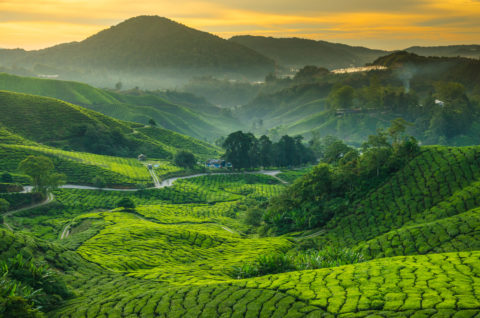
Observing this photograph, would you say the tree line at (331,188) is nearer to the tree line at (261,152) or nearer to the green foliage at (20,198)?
the green foliage at (20,198)

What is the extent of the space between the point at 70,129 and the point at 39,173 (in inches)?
2680

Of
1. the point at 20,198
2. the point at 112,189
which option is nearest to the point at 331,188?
the point at 112,189

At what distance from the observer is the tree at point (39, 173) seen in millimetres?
80281

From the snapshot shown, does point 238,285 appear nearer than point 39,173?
Yes

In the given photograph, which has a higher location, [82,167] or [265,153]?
[265,153]

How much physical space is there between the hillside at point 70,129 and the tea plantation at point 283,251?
194 feet

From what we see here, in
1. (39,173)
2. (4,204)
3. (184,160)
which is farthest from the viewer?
(184,160)

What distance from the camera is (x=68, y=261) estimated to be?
37719 millimetres

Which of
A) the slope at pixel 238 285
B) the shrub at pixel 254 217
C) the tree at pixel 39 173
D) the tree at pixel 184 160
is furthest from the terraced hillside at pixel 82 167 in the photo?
the slope at pixel 238 285

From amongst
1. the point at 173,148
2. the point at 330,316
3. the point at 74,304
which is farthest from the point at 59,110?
the point at 330,316

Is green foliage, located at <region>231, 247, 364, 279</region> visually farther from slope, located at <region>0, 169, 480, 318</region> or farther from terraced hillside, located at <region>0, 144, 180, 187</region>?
terraced hillside, located at <region>0, 144, 180, 187</region>

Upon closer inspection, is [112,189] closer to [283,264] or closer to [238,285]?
[283,264]

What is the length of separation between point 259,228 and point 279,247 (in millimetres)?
17545

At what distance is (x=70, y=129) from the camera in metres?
144
